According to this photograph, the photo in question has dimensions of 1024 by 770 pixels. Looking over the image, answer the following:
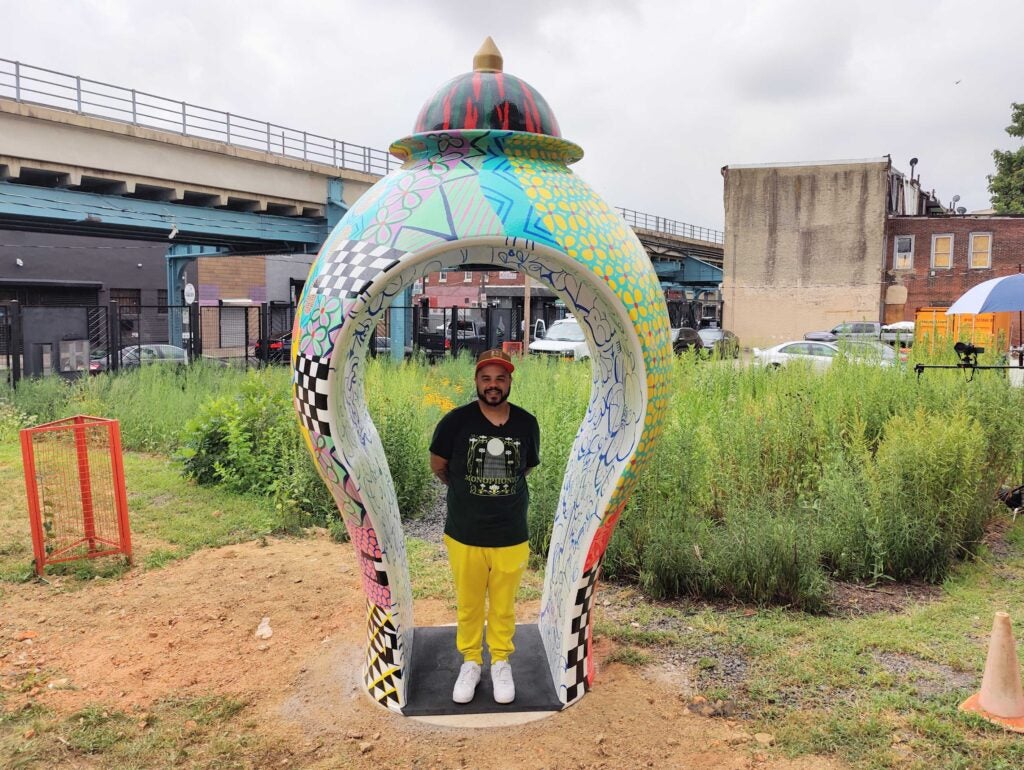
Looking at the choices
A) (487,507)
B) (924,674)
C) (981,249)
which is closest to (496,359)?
(487,507)

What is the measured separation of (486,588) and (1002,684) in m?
2.34

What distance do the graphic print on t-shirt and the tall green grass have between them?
1757mm

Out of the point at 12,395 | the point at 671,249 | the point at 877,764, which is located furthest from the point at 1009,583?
the point at 671,249

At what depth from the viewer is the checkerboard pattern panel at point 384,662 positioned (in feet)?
11.8

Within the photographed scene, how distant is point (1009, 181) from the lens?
110 ft

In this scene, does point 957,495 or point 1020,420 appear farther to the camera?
point 1020,420

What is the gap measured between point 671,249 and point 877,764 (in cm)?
3670

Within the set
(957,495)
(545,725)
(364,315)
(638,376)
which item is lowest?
(545,725)

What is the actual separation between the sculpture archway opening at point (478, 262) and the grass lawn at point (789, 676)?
697 millimetres

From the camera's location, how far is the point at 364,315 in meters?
3.29

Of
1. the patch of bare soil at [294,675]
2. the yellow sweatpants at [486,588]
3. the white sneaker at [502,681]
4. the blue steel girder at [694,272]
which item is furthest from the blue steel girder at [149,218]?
the blue steel girder at [694,272]

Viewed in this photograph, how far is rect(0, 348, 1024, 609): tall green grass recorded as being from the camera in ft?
16.1

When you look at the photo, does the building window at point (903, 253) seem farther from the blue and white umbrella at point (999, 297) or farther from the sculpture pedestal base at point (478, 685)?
the sculpture pedestal base at point (478, 685)

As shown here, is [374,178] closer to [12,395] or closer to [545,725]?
[12,395]
